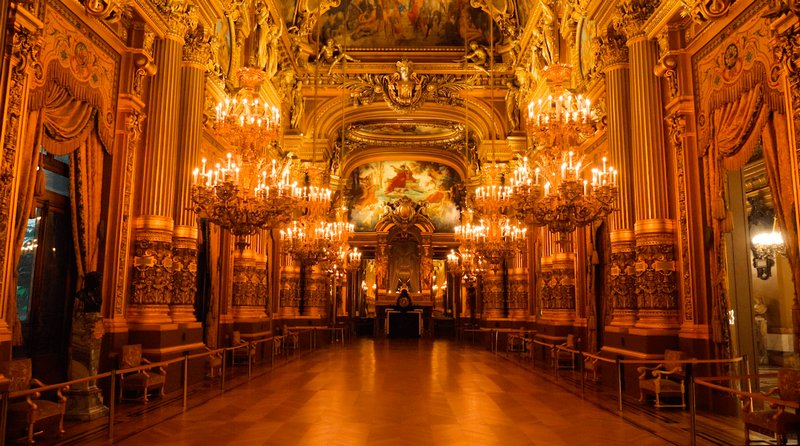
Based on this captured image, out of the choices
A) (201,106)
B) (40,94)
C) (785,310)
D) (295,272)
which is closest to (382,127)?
(295,272)

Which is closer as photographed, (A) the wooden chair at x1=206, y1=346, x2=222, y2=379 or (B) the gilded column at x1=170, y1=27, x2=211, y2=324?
(B) the gilded column at x1=170, y1=27, x2=211, y2=324

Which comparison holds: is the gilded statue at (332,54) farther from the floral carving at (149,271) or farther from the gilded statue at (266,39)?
the floral carving at (149,271)

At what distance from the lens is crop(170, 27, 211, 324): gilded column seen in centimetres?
994

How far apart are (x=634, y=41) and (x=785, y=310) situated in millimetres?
7418

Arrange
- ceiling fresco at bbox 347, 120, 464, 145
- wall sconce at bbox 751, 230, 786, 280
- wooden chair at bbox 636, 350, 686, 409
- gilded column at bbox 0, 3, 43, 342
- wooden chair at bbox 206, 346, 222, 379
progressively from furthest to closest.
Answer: ceiling fresco at bbox 347, 120, 464, 145
wall sconce at bbox 751, 230, 786, 280
wooden chair at bbox 206, 346, 222, 379
wooden chair at bbox 636, 350, 686, 409
gilded column at bbox 0, 3, 43, 342

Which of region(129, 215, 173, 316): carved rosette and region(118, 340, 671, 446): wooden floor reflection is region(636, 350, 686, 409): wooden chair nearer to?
region(118, 340, 671, 446): wooden floor reflection

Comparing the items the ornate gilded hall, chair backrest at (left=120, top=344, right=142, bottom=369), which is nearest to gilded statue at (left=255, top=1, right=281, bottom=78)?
the ornate gilded hall

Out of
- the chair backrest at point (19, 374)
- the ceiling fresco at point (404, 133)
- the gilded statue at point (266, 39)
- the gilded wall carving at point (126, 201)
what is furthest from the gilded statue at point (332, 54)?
the chair backrest at point (19, 374)

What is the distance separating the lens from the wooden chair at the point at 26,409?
5.81m

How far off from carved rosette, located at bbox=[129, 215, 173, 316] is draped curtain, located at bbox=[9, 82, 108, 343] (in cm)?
76

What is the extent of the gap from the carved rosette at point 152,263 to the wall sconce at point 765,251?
487 inches

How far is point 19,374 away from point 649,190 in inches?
348

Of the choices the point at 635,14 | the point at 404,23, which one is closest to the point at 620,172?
the point at 635,14

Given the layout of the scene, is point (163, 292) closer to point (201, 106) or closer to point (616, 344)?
point (201, 106)
